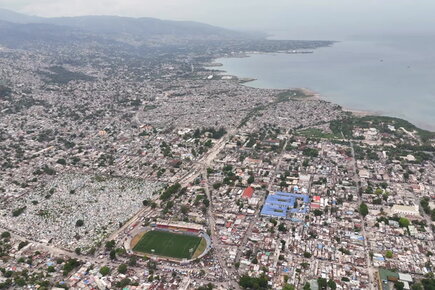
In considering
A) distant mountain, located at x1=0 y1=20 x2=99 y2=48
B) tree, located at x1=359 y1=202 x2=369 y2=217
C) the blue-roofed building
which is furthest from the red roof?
distant mountain, located at x1=0 y1=20 x2=99 y2=48

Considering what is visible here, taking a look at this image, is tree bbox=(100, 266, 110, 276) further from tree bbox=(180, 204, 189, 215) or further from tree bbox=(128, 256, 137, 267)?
tree bbox=(180, 204, 189, 215)

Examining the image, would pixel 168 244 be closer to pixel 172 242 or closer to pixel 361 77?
pixel 172 242

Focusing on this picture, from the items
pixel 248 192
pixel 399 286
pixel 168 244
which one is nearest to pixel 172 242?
pixel 168 244

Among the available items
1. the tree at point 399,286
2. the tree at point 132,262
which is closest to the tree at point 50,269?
the tree at point 132,262

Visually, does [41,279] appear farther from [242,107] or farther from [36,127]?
[242,107]

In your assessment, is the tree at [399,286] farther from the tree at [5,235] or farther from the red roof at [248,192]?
the tree at [5,235]

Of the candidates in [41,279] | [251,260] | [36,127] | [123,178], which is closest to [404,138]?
[251,260]
